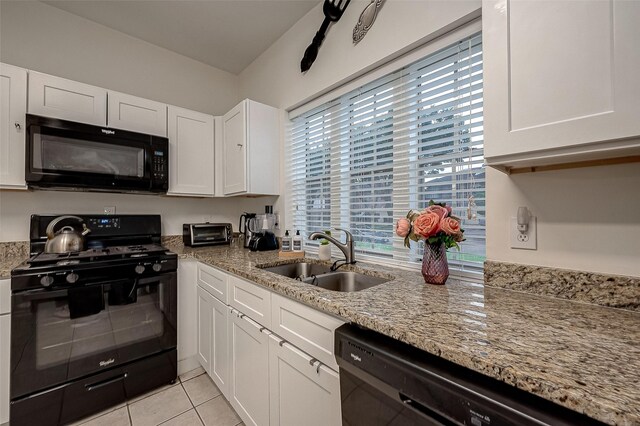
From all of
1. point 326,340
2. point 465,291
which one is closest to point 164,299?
point 326,340

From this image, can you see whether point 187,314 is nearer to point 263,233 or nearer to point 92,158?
point 263,233

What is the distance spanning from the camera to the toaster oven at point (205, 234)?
251 centimetres

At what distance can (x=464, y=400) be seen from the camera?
0.56 meters

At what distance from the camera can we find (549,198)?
1010mm

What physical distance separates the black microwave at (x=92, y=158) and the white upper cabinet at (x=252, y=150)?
1.72 feet

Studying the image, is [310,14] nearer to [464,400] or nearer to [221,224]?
[221,224]

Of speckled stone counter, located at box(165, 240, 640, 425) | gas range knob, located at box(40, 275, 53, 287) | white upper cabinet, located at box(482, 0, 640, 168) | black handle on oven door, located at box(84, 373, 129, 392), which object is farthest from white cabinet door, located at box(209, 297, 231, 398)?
white upper cabinet, located at box(482, 0, 640, 168)

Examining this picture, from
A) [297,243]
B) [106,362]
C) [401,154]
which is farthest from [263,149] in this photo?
[106,362]

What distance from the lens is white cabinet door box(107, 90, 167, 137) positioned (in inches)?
81.6

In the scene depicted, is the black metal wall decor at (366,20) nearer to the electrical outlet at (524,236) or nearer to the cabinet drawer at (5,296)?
the electrical outlet at (524,236)

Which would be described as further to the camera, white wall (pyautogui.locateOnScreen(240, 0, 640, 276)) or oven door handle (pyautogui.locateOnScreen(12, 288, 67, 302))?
oven door handle (pyautogui.locateOnScreen(12, 288, 67, 302))

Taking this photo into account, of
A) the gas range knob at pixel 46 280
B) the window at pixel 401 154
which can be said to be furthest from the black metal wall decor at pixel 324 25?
the gas range knob at pixel 46 280

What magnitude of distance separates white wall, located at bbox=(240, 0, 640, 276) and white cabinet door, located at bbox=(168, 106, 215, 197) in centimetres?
145

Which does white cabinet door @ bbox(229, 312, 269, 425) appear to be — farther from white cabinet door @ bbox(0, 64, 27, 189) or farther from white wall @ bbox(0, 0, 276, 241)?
white cabinet door @ bbox(0, 64, 27, 189)
